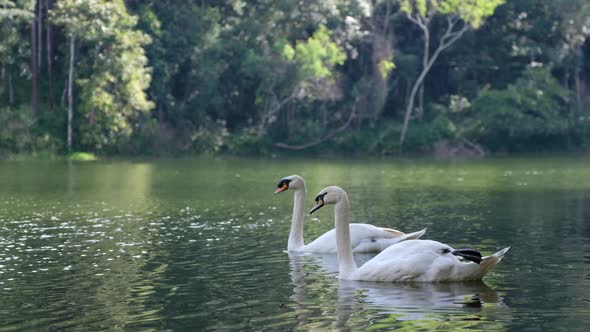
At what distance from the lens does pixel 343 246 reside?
1573cm

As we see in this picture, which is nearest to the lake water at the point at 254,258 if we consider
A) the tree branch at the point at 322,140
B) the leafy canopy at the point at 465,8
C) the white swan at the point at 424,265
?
the white swan at the point at 424,265

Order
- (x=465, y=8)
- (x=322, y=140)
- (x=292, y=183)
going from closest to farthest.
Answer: (x=292, y=183) → (x=465, y=8) → (x=322, y=140)

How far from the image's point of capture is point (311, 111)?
242ft

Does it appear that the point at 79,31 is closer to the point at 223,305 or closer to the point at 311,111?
the point at 311,111

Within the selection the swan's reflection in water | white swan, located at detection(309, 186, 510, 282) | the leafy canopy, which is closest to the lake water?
the swan's reflection in water

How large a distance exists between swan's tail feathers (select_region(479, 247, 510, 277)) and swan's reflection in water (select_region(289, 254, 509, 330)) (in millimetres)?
220

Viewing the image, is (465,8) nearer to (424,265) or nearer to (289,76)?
(289,76)

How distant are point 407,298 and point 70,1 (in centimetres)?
5061

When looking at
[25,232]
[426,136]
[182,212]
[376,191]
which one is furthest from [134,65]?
[25,232]

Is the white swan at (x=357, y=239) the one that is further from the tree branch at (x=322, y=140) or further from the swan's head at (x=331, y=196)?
the tree branch at (x=322, y=140)

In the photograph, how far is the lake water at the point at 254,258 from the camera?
42.4 ft

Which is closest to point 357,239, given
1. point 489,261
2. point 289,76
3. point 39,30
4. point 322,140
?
point 489,261

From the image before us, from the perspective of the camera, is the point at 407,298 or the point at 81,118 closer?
the point at 407,298

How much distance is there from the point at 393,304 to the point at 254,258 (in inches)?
205
